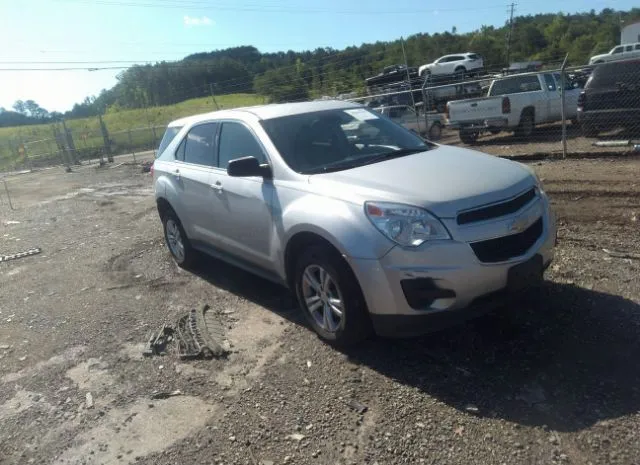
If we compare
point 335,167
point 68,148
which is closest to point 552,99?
point 335,167

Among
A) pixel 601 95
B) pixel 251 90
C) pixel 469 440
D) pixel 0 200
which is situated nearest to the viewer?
pixel 469 440

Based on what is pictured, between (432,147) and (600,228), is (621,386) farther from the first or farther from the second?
(600,228)

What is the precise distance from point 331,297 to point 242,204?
1308 mm

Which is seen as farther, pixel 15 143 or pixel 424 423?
pixel 15 143

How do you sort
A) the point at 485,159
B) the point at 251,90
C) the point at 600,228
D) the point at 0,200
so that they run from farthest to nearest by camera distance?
the point at 251,90 < the point at 0,200 < the point at 600,228 < the point at 485,159

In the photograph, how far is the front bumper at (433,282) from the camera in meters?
3.29

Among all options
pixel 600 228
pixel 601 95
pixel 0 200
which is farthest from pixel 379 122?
pixel 0 200

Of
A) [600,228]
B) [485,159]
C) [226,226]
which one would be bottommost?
[600,228]

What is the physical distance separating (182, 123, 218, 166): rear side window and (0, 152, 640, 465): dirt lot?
1.34 meters

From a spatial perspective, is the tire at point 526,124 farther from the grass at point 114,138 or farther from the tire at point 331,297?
the grass at point 114,138

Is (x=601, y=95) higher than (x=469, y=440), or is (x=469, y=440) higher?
(x=601, y=95)

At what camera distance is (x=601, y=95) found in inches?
428

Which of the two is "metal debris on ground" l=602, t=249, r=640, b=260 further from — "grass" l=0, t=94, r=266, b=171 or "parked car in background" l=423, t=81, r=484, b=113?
"grass" l=0, t=94, r=266, b=171

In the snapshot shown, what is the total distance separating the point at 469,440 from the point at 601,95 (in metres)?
10.1
